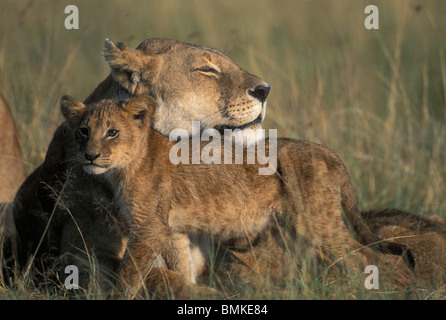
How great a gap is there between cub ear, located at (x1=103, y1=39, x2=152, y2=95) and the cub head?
491 millimetres

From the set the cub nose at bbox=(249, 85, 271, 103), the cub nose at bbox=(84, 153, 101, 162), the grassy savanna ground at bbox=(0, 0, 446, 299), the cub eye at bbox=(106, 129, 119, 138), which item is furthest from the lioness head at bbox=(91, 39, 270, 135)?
the grassy savanna ground at bbox=(0, 0, 446, 299)

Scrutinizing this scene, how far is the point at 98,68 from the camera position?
10.7m

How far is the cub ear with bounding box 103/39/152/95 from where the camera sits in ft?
15.4

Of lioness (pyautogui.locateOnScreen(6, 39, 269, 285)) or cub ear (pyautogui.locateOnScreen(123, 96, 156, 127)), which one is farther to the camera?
lioness (pyautogui.locateOnScreen(6, 39, 269, 285))

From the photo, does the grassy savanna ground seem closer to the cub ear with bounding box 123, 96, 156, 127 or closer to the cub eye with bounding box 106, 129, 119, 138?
the cub eye with bounding box 106, 129, 119, 138

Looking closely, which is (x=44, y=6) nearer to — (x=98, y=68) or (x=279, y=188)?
(x=98, y=68)

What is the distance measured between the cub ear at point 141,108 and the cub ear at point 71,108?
0.90 feet

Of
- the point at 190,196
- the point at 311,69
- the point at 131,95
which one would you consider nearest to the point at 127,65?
the point at 131,95

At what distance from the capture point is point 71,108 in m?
4.32

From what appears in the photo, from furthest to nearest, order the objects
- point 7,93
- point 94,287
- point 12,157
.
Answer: point 7,93
point 12,157
point 94,287

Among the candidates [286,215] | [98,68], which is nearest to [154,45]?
[286,215]

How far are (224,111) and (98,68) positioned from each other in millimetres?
6268

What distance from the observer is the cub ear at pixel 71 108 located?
4.30 metres

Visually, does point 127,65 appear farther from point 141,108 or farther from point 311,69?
point 311,69
